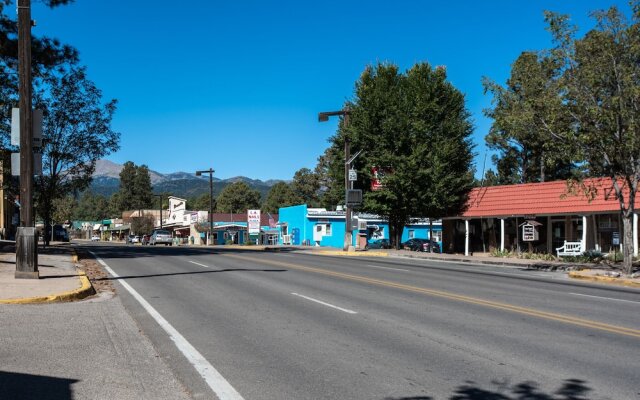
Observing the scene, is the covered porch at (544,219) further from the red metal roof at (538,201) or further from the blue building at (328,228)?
the blue building at (328,228)

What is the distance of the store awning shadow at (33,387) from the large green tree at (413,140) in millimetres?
33042

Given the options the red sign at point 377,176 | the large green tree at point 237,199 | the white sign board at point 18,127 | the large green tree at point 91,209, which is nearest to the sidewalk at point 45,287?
the white sign board at point 18,127

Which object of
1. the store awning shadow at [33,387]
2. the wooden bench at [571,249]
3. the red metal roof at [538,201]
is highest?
the red metal roof at [538,201]

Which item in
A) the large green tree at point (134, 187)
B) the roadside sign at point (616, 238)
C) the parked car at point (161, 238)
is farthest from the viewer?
the large green tree at point (134, 187)

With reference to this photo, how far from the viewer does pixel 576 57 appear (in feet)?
68.4

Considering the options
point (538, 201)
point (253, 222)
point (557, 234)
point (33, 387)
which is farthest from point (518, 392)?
point (253, 222)

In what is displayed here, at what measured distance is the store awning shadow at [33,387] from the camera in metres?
5.26

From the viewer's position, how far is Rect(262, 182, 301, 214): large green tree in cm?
9651

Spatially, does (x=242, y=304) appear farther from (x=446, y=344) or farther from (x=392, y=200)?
(x=392, y=200)

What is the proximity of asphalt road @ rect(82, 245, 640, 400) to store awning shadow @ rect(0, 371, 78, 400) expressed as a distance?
115 cm

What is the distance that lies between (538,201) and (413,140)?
8988 millimetres

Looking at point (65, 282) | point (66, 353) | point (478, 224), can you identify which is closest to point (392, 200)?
point (478, 224)

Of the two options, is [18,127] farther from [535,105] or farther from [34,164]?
[535,105]

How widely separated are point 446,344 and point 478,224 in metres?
35.4
